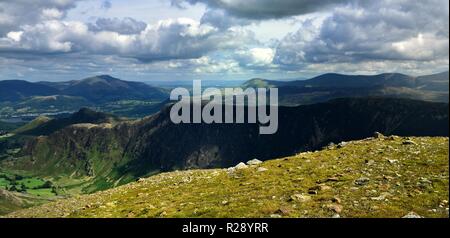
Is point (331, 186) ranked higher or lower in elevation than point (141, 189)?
higher

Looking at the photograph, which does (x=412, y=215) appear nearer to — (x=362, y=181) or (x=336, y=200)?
(x=336, y=200)

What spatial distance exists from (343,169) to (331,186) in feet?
19.9

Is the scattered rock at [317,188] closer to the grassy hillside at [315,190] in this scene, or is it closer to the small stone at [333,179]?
the grassy hillside at [315,190]

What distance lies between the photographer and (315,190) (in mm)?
30484

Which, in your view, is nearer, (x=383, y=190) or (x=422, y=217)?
(x=422, y=217)

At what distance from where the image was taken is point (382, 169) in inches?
1375

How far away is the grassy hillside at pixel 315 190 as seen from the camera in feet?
85.7

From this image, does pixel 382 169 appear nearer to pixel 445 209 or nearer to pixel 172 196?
pixel 445 209

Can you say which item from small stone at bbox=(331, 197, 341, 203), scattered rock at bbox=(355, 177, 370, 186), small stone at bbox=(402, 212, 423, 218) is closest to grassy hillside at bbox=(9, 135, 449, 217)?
scattered rock at bbox=(355, 177, 370, 186)

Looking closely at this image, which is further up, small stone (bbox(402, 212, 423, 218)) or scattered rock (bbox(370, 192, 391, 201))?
small stone (bbox(402, 212, 423, 218))

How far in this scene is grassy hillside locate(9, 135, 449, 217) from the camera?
26.1 metres

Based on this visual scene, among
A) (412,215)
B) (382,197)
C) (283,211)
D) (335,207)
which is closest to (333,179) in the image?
(382,197)

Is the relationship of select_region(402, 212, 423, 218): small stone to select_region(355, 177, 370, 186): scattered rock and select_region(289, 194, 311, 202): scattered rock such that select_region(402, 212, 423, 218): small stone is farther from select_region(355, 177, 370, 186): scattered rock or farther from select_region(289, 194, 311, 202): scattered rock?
select_region(355, 177, 370, 186): scattered rock
